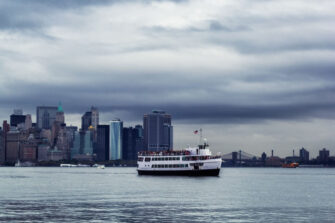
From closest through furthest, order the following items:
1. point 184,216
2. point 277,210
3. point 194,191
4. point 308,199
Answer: point 184,216 < point 277,210 < point 308,199 < point 194,191

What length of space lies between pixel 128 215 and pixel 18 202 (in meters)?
31.3

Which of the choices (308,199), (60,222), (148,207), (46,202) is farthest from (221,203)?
(60,222)

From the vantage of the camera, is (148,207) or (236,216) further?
(148,207)

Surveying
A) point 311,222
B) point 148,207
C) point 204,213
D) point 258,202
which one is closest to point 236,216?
point 204,213

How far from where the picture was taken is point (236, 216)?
3652 inches

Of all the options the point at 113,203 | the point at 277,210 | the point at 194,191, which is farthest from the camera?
the point at 194,191

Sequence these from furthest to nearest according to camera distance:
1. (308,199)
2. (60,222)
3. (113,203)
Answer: (308,199) < (113,203) < (60,222)

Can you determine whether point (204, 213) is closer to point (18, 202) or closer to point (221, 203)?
point (221, 203)

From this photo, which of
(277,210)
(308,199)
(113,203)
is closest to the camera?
(277,210)

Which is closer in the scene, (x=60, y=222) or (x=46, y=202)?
(x=60, y=222)

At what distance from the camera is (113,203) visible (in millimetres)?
112812

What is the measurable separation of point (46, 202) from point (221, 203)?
33.7m

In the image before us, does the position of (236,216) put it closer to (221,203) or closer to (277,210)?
(277,210)

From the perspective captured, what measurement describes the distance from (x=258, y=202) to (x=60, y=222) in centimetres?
4860
